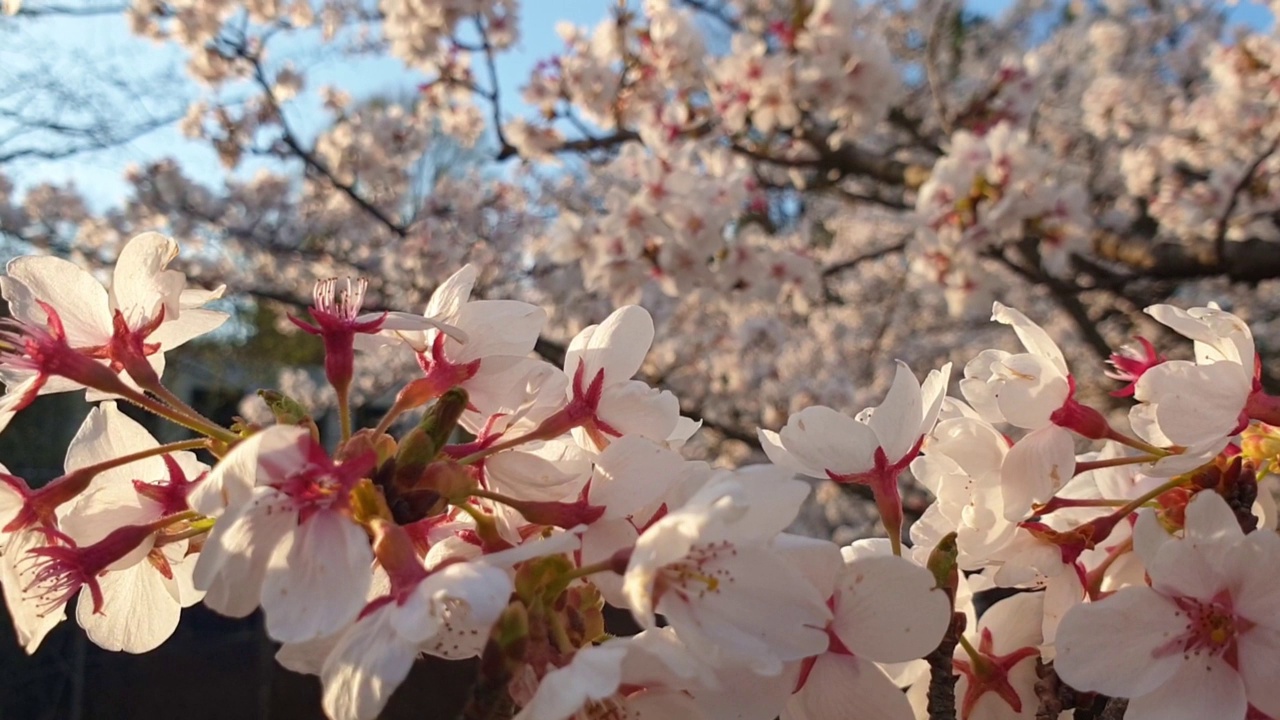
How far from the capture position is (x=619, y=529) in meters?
0.52

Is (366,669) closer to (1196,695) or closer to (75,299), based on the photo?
(75,299)

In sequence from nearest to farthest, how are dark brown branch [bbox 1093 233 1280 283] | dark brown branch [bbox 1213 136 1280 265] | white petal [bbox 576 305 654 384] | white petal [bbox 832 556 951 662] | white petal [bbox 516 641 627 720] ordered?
white petal [bbox 516 641 627 720] → white petal [bbox 832 556 951 662] → white petal [bbox 576 305 654 384] → dark brown branch [bbox 1213 136 1280 265] → dark brown branch [bbox 1093 233 1280 283]

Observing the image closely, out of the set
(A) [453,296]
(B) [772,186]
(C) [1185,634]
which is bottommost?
(B) [772,186]

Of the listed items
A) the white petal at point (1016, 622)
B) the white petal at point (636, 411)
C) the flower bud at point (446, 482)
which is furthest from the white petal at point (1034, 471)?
the flower bud at point (446, 482)

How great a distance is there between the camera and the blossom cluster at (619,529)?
44 centimetres

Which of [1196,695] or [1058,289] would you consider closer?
[1196,695]

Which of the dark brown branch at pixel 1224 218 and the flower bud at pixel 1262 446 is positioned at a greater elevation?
the flower bud at pixel 1262 446

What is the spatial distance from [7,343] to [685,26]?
146 inches

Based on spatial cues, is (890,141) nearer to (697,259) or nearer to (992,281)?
(992,281)

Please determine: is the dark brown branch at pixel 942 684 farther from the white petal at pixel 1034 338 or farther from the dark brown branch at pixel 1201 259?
the dark brown branch at pixel 1201 259

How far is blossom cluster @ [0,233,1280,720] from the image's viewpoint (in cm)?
44

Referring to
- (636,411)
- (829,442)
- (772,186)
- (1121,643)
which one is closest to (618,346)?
(636,411)

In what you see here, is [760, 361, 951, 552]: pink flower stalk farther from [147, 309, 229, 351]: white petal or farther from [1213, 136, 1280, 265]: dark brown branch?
[1213, 136, 1280, 265]: dark brown branch

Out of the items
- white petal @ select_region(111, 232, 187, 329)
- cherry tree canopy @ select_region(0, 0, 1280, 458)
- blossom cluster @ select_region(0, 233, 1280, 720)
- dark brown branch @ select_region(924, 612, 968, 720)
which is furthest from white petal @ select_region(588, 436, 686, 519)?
cherry tree canopy @ select_region(0, 0, 1280, 458)
